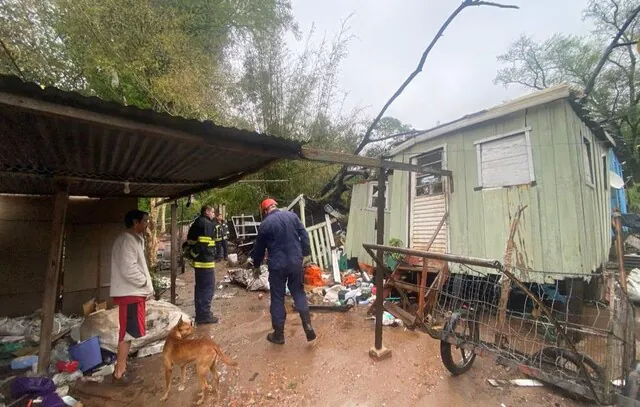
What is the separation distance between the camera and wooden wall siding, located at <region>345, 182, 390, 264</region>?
8.12 m

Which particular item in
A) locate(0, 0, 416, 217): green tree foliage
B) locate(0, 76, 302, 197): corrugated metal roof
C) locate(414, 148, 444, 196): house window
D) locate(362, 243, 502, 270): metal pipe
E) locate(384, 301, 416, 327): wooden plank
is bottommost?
locate(384, 301, 416, 327): wooden plank

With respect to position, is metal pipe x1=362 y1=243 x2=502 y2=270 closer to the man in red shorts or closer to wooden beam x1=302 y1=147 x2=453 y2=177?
wooden beam x1=302 y1=147 x2=453 y2=177

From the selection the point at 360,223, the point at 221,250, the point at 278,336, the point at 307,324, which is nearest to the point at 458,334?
the point at 307,324

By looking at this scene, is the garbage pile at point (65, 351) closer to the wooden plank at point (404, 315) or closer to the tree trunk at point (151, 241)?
the wooden plank at point (404, 315)

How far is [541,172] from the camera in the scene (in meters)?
4.50

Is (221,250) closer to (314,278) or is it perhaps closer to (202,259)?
(314,278)

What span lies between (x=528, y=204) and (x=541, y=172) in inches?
21.1

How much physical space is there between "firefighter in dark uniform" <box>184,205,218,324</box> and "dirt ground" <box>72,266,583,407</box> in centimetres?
37

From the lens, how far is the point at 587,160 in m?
4.87

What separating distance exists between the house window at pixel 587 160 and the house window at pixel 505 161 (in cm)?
82

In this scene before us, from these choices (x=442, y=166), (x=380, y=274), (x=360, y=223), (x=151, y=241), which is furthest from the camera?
(x=360, y=223)

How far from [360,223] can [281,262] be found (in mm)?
5295

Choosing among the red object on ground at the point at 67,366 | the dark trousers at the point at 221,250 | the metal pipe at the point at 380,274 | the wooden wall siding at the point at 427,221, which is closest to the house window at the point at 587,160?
the wooden wall siding at the point at 427,221

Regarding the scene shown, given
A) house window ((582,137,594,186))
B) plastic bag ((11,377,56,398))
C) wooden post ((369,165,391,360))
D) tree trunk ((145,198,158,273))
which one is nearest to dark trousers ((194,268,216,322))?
plastic bag ((11,377,56,398))
